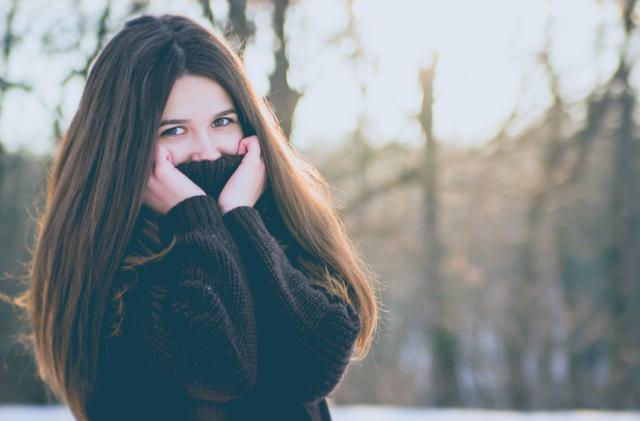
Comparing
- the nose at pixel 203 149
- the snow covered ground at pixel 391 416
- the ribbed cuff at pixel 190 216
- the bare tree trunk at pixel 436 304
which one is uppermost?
the nose at pixel 203 149

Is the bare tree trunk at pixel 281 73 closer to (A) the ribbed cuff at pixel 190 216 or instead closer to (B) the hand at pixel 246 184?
(B) the hand at pixel 246 184

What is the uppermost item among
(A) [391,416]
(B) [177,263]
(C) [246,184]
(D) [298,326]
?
(C) [246,184]

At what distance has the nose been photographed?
5.75 ft

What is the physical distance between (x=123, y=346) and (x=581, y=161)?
12.8 metres

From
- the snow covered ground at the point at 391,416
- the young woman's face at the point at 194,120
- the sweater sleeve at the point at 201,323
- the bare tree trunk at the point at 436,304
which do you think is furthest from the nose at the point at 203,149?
the bare tree trunk at the point at 436,304

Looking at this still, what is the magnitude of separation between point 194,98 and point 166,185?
8.9 inches

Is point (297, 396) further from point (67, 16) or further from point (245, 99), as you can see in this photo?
point (67, 16)

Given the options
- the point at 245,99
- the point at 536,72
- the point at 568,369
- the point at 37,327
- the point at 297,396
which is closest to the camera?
the point at 297,396

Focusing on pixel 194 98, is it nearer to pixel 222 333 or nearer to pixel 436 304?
pixel 222 333

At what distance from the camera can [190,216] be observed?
1674 millimetres

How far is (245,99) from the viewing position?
1.85 metres

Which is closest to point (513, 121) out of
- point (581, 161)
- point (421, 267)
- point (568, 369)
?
point (581, 161)

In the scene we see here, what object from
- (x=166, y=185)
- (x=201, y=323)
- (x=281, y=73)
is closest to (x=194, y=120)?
(x=166, y=185)

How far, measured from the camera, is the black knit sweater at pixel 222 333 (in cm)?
149
